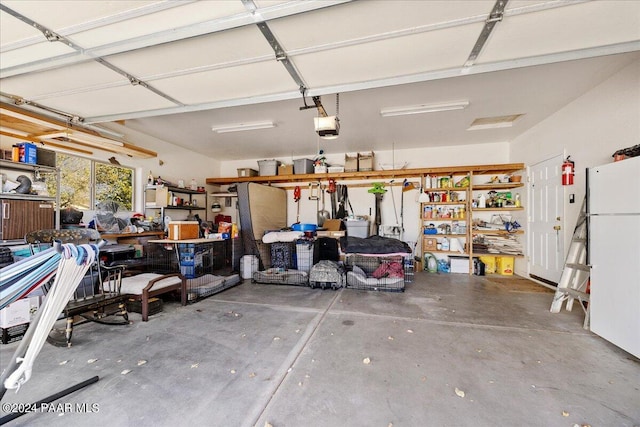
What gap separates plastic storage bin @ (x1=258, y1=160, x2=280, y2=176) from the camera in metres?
6.71

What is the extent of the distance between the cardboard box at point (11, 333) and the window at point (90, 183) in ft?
7.54

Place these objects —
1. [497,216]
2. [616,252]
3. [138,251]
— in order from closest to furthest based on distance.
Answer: [616,252], [138,251], [497,216]

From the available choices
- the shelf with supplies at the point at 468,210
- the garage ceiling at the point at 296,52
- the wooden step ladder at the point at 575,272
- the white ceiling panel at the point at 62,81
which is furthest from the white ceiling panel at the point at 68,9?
the shelf with supplies at the point at 468,210

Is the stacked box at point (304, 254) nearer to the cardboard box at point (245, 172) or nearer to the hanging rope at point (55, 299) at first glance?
the cardboard box at point (245, 172)

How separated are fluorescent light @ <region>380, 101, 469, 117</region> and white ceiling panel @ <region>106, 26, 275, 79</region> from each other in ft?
7.89

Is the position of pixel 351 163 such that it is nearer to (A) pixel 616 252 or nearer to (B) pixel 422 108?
(B) pixel 422 108

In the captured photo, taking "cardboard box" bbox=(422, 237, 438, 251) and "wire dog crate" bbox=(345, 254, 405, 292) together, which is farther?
"cardboard box" bbox=(422, 237, 438, 251)

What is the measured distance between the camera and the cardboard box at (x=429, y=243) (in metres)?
5.89

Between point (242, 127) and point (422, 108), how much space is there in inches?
124

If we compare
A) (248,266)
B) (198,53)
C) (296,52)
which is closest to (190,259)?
(248,266)

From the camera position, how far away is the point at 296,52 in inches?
84.4

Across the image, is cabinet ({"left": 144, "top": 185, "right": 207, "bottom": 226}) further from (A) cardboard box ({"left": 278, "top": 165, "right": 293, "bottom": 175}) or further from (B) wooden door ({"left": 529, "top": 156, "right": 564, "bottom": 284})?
(B) wooden door ({"left": 529, "top": 156, "right": 564, "bottom": 284})

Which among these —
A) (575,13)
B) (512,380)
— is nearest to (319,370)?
(512,380)

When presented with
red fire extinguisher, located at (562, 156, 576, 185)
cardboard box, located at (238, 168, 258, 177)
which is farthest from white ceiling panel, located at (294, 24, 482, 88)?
cardboard box, located at (238, 168, 258, 177)
